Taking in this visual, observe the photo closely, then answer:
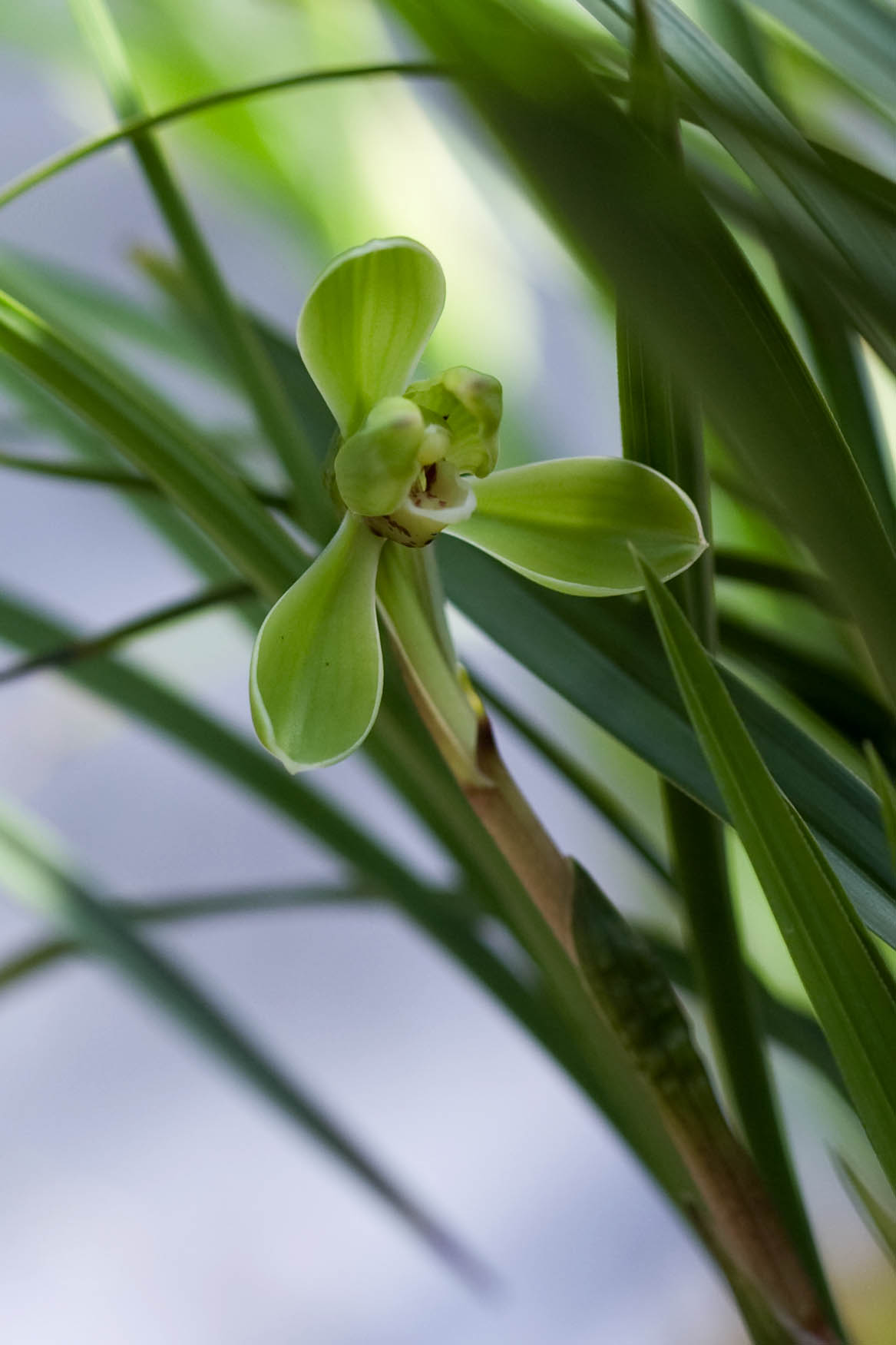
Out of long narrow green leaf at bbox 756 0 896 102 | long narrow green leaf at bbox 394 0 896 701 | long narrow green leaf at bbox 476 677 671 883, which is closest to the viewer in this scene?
long narrow green leaf at bbox 394 0 896 701

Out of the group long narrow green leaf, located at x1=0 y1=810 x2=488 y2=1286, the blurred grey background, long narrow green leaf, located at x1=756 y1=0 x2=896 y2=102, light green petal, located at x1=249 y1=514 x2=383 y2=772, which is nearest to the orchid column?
light green petal, located at x1=249 y1=514 x2=383 y2=772

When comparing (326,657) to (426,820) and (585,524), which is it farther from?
(426,820)

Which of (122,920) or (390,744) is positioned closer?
(390,744)

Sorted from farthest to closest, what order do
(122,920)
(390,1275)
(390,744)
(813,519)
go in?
(390,1275)
(122,920)
(390,744)
(813,519)

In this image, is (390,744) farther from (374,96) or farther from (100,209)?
(100,209)

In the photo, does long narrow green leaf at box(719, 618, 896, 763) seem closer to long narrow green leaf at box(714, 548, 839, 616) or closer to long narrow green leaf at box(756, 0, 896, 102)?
long narrow green leaf at box(714, 548, 839, 616)

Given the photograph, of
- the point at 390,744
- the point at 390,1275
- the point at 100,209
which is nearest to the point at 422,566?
the point at 390,744

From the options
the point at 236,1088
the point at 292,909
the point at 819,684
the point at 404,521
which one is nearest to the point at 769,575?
the point at 819,684
